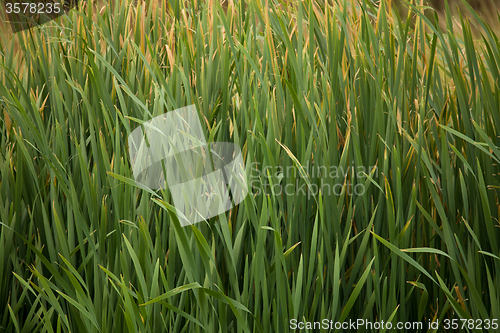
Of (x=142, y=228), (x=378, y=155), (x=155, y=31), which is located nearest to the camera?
(x=142, y=228)

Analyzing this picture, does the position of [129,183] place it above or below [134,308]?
above

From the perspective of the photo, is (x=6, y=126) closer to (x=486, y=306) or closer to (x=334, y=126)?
(x=334, y=126)

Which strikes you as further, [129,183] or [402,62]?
[402,62]

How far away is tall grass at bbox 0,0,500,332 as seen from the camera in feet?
2.39

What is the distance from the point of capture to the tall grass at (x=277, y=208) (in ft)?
2.39

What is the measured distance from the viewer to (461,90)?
0.85 metres

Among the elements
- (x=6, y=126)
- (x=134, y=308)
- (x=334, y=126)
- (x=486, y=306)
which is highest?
(x=6, y=126)

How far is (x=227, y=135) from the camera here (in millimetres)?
875

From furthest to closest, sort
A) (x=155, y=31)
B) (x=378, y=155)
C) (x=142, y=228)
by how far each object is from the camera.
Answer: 1. (x=155, y=31)
2. (x=378, y=155)
3. (x=142, y=228)

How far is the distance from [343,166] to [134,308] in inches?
20.8

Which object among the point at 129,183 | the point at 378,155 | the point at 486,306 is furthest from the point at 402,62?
the point at 129,183

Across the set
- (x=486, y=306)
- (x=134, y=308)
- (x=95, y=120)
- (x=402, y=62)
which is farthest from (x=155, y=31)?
(x=486, y=306)

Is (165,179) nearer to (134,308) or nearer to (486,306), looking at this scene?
(134,308)

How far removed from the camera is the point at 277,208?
0.80 m
